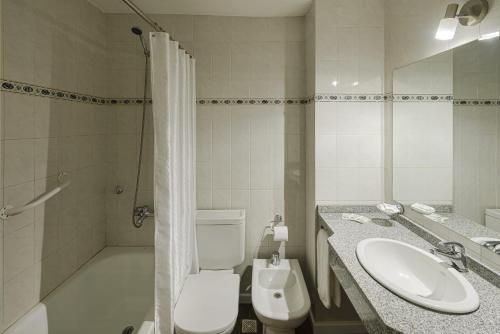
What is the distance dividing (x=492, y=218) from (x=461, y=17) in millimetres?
898

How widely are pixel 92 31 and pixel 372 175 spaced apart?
2.22 meters

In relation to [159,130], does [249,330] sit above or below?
below

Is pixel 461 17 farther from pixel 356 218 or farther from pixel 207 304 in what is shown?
pixel 207 304

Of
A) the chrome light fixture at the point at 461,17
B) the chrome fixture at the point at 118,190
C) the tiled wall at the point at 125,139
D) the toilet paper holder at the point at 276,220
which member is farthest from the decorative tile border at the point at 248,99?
the toilet paper holder at the point at 276,220

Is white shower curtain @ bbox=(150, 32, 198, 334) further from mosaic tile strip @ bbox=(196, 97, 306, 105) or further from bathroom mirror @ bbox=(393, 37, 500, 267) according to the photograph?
bathroom mirror @ bbox=(393, 37, 500, 267)

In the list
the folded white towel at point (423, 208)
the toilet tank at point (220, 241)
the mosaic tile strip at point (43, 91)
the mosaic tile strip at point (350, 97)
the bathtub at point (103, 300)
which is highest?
the mosaic tile strip at point (350, 97)

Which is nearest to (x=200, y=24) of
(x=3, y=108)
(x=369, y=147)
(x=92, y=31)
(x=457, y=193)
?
(x=92, y=31)

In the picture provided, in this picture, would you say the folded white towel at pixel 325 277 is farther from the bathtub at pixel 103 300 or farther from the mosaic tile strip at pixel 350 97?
the bathtub at pixel 103 300

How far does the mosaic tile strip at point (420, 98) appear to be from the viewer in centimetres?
142

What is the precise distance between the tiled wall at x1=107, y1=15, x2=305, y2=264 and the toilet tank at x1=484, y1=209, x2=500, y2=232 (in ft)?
4.00

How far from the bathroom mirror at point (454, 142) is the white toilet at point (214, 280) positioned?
1158mm

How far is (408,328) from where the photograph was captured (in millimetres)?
814

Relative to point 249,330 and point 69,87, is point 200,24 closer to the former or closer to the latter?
point 69,87

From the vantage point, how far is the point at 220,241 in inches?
79.9
